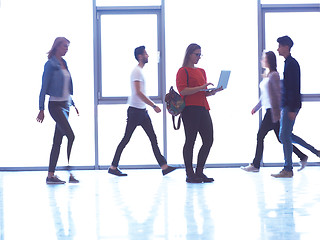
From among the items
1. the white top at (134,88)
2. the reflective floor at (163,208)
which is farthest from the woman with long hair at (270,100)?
the white top at (134,88)

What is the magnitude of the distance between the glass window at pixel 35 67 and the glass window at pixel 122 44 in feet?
0.67

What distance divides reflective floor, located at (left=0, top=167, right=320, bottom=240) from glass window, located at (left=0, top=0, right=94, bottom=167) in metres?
0.90

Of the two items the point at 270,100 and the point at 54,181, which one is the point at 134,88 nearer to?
the point at 54,181

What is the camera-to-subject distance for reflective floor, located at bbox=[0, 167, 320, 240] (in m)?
3.10

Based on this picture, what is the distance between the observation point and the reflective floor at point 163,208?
3104 mm

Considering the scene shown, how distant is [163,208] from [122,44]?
3.33m

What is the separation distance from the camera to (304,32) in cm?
679

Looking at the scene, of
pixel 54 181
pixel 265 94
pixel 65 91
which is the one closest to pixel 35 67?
pixel 65 91

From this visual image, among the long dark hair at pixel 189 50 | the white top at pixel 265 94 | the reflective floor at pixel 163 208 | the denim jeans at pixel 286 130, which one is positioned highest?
the long dark hair at pixel 189 50

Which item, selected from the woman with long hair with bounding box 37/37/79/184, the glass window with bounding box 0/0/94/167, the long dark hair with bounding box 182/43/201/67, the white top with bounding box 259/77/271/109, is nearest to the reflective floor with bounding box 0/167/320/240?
the woman with long hair with bounding box 37/37/79/184

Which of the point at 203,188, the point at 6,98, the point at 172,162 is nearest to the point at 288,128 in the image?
the point at 203,188

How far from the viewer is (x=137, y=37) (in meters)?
6.80

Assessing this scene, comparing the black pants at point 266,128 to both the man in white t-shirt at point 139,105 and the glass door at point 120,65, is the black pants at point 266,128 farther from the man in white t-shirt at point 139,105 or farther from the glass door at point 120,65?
the glass door at point 120,65

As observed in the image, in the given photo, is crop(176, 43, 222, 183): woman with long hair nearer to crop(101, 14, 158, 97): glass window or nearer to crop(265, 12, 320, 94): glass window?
crop(101, 14, 158, 97): glass window
